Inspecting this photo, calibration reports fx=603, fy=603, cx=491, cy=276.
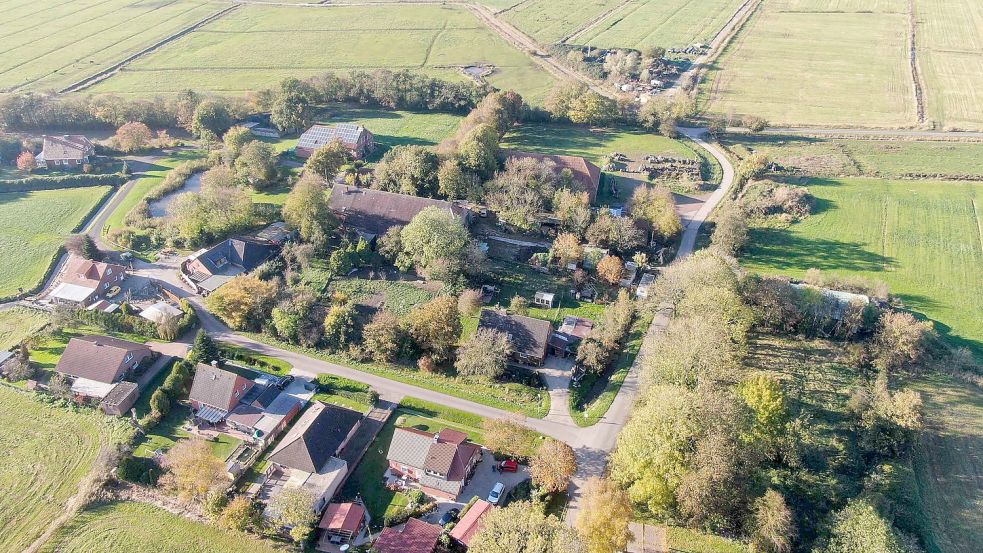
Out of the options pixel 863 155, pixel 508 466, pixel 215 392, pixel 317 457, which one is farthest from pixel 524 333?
pixel 863 155

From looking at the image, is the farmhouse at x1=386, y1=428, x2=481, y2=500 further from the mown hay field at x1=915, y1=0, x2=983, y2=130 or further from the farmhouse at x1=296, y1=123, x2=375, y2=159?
the mown hay field at x1=915, y1=0, x2=983, y2=130

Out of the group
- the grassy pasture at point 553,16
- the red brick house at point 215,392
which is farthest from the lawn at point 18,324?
the grassy pasture at point 553,16

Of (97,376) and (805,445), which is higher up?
(97,376)

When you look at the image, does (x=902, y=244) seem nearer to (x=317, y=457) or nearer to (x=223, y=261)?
(x=317, y=457)

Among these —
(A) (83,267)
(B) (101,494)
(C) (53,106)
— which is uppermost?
(C) (53,106)

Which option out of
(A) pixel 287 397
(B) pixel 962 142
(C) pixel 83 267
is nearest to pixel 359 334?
(A) pixel 287 397

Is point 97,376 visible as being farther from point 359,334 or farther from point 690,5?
point 690,5
